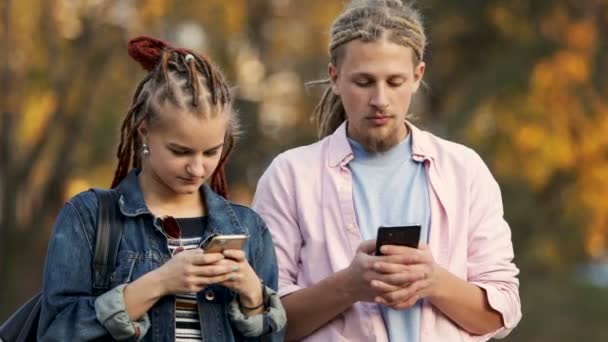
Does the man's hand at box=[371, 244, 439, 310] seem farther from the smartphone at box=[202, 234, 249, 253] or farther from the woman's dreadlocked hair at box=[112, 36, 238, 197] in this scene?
the woman's dreadlocked hair at box=[112, 36, 238, 197]

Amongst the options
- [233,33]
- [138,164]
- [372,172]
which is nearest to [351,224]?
[372,172]

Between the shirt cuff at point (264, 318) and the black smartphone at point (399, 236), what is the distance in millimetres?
360

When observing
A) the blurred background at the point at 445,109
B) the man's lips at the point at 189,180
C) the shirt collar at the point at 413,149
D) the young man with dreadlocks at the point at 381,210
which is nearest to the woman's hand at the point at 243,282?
the man's lips at the point at 189,180

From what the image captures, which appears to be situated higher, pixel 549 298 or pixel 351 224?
pixel 351 224

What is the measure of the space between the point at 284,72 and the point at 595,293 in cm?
514

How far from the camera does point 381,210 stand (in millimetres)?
4816

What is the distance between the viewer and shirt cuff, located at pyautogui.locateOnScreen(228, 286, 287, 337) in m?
4.28

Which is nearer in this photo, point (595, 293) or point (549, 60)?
point (549, 60)

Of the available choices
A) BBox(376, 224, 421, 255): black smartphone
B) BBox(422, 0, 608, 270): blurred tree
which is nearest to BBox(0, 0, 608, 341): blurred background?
BBox(422, 0, 608, 270): blurred tree

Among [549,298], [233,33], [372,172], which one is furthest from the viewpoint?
[549,298]

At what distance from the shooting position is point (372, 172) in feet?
16.1

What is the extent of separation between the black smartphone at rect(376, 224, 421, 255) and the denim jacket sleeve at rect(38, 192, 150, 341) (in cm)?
76

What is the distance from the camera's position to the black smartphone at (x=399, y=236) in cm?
440

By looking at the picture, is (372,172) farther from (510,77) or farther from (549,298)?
(549,298)
